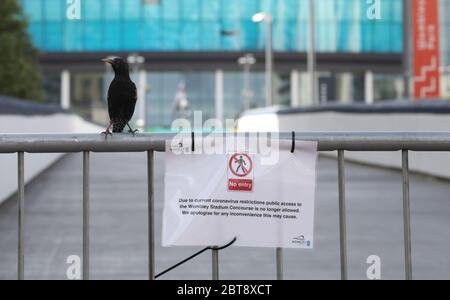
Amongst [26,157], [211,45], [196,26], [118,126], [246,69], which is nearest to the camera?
[118,126]

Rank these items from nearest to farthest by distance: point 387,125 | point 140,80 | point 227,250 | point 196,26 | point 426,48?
point 227,250
point 387,125
point 426,48
point 196,26
point 140,80

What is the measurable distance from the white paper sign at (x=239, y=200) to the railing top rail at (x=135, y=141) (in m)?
0.08

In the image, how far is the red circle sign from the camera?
11.1 feet

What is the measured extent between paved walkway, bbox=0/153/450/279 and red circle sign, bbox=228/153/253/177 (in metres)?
1.21

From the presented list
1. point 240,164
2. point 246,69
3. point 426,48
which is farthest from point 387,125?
point 246,69

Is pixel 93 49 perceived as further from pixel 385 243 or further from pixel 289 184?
pixel 289 184

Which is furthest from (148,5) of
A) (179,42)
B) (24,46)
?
(24,46)

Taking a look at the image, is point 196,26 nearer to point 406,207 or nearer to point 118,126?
point 118,126

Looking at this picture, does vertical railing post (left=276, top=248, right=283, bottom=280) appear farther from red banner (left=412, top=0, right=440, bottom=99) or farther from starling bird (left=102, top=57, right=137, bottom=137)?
red banner (left=412, top=0, right=440, bottom=99)

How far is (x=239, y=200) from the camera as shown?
3.38 metres

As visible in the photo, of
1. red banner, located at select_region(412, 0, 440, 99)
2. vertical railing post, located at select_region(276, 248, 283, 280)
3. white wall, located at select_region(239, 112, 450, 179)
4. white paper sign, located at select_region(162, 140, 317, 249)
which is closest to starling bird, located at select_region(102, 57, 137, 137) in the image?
white paper sign, located at select_region(162, 140, 317, 249)

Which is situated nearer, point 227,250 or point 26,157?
point 227,250

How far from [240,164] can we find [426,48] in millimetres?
41897

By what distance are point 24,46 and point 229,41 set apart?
1002 inches
